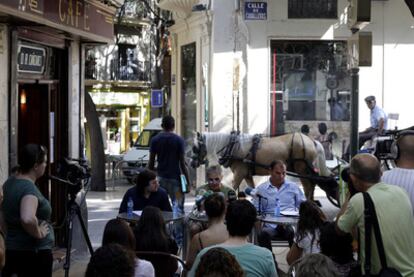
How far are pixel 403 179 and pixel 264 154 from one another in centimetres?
744

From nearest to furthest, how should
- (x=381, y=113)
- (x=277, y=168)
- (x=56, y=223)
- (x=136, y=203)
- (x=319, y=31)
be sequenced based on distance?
(x=136, y=203)
(x=277, y=168)
(x=56, y=223)
(x=381, y=113)
(x=319, y=31)

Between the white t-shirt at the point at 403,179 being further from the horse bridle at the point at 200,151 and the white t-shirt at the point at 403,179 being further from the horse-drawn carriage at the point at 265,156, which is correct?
the horse bridle at the point at 200,151

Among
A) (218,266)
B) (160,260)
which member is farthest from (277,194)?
(218,266)

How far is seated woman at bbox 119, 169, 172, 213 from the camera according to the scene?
29.0 feet

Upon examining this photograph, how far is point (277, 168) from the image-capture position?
9.58 meters

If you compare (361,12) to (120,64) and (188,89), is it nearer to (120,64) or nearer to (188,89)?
(188,89)

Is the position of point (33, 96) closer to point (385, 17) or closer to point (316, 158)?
point (316, 158)

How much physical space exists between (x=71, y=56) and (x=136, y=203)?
9.11 feet

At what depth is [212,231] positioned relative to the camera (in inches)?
263

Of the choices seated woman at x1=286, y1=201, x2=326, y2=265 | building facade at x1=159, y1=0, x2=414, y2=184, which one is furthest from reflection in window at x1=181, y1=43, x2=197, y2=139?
seated woman at x1=286, y1=201, x2=326, y2=265

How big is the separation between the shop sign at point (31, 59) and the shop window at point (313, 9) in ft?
35.0

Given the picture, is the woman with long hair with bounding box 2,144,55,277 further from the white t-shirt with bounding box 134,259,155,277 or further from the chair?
the white t-shirt with bounding box 134,259,155,277

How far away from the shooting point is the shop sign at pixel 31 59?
916 centimetres

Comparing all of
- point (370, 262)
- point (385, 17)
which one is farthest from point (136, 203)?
point (385, 17)
